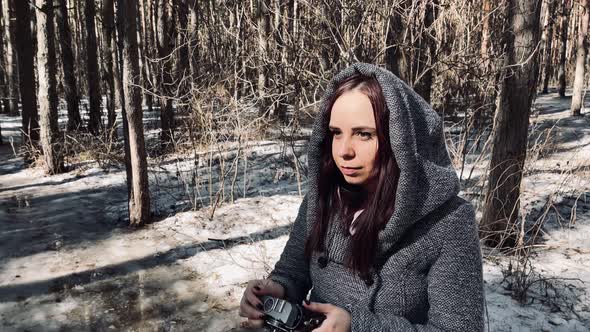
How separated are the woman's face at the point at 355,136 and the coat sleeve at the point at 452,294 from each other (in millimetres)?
283

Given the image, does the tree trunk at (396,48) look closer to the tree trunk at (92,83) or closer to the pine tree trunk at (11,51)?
the tree trunk at (92,83)

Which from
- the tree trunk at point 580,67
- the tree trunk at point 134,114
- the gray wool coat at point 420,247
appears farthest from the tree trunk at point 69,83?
the tree trunk at point 580,67

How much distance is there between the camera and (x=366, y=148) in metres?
1.25

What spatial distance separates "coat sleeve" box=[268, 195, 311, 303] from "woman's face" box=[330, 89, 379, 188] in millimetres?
361

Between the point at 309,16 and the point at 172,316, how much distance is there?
12.6 feet

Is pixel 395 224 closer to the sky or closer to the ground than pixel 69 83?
closer to the ground

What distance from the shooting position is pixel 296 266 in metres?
1.57

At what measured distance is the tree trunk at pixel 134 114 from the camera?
561 cm

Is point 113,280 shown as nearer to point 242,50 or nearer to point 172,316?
point 172,316

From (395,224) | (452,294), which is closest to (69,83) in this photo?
(395,224)

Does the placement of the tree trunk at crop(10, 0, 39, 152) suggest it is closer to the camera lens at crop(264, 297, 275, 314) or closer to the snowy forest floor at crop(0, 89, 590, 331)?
the snowy forest floor at crop(0, 89, 590, 331)

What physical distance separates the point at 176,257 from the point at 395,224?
4.39 metres

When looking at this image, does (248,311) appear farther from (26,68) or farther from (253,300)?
(26,68)

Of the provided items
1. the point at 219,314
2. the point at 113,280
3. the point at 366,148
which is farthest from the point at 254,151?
the point at 366,148
